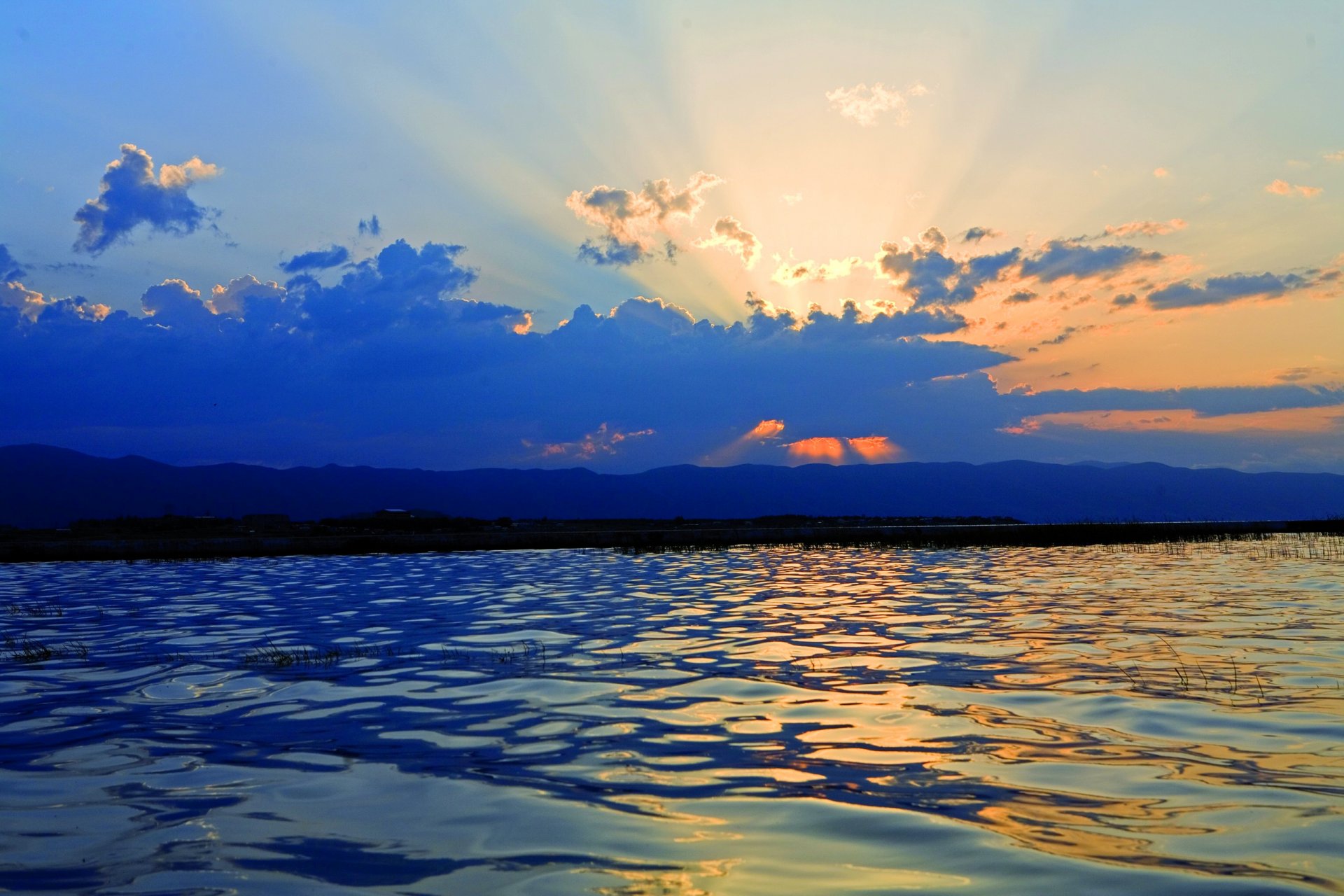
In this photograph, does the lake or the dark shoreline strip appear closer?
the lake

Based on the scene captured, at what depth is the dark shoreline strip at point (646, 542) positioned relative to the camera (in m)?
56.3

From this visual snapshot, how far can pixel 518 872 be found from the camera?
6379 millimetres

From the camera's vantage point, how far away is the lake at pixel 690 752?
6422 mm

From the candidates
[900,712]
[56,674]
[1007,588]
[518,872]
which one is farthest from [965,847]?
[1007,588]

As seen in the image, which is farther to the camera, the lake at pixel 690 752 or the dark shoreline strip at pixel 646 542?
the dark shoreline strip at pixel 646 542

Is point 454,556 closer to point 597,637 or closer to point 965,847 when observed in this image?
point 597,637

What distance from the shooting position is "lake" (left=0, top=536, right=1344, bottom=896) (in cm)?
642

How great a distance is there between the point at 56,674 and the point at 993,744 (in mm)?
14108

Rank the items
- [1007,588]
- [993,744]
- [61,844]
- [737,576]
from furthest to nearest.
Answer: [737,576], [1007,588], [993,744], [61,844]

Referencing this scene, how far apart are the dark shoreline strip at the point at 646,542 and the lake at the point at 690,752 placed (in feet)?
118

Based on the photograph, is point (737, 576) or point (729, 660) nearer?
point (729, 660)

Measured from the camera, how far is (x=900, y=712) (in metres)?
11.1

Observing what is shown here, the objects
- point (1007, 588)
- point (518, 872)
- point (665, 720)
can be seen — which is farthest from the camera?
point (1007, 588)

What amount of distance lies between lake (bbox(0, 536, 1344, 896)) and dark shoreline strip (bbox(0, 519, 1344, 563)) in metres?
36.0
